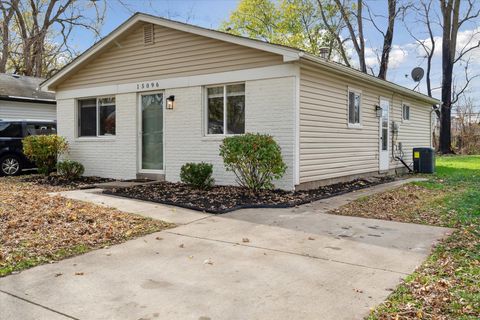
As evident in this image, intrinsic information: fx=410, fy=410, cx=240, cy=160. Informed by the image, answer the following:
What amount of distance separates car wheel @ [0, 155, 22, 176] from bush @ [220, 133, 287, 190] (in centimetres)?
778

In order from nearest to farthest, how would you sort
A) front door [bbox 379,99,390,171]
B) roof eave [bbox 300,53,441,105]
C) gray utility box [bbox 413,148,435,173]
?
1. roof eave [bbox 300,53,441,105]
2. front door [bbox 379,99,390,171]
3. gray utility box [bbox 413,148,435,173]

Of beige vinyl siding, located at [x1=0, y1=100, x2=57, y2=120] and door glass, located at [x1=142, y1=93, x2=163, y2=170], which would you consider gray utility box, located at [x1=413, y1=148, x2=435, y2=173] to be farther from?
beige vinyl siding, located at [x1=0, y1=100, x2=57, y2=120]

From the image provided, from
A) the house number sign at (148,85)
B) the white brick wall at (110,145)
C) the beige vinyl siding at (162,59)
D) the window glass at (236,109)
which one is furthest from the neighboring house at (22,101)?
the window glass at (236,109)

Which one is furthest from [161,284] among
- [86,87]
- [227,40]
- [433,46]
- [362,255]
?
[433,46]

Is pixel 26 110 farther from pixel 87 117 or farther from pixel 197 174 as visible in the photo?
pixel 197 174

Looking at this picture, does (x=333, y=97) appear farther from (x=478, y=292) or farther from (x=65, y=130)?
(x=65, y=130)

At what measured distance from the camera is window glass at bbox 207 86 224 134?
31.3 feet

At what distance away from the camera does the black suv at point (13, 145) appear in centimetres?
1222

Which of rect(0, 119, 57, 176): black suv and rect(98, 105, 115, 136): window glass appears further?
rect(0, 119, 57, 176): black suv

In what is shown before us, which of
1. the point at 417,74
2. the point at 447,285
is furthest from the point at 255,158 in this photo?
the point at 417,74

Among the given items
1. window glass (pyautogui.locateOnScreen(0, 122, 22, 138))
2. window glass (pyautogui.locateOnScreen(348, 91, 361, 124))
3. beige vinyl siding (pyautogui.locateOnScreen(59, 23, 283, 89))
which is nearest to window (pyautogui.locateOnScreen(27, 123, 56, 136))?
window glass (pyautogui.locateOnScreen(0, 122, 22, 138))

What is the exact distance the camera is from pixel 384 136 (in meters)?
12.9

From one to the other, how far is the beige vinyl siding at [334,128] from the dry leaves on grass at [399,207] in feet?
5.16

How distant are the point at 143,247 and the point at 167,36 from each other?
6918 mm
